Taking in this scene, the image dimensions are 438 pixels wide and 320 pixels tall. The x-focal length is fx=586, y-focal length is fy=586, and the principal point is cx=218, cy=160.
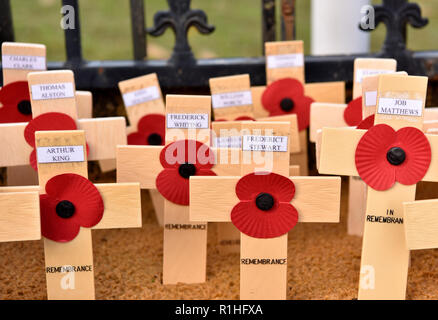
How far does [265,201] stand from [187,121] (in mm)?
270

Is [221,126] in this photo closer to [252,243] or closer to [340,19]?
[252,243]

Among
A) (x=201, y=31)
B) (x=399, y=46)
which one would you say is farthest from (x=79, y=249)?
(x=399, y=46)

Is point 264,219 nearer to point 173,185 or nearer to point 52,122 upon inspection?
point 173,185

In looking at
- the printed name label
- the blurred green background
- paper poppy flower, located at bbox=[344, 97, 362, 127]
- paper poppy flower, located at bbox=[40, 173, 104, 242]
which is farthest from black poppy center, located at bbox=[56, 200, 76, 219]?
the blurred green background

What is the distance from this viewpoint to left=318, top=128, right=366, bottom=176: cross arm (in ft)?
4.20

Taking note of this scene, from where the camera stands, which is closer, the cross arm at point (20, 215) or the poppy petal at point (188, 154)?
the cross arm at point (20, 215)

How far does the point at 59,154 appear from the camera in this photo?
1.28 meters

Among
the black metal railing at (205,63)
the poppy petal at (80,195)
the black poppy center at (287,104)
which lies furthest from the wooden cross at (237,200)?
the black metal railing at (205,63)

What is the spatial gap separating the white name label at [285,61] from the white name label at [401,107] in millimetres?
523

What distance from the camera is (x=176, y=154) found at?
1387 millimetres

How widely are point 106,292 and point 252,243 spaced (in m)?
0.40

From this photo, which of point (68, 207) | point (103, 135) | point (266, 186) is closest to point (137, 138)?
point (103, 135)

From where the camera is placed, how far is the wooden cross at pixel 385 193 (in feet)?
4.12

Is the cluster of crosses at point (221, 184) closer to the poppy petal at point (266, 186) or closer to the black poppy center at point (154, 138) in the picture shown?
the poppy petal at point (266, 186)
